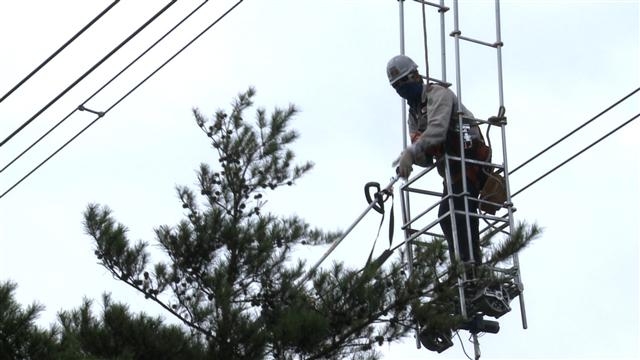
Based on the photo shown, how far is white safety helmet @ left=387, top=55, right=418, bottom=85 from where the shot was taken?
1198cm

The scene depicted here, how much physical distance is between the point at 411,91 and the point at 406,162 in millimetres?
658

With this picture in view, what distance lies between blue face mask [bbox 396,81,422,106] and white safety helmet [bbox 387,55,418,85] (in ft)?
0.25

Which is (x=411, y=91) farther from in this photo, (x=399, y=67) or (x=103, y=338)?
(x=103, y=338)

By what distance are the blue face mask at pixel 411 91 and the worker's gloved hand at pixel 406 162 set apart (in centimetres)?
53

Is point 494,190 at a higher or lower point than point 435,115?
lower

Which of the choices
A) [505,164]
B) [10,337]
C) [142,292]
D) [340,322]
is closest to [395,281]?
[340,322]

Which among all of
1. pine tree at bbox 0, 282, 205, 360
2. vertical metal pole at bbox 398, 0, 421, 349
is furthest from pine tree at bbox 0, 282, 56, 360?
vertical metal pole at bbox 398, 0, 421, 349

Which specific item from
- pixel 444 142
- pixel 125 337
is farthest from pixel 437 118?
pixel 125 337

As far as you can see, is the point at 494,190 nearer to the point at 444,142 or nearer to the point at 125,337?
the point at 444,142

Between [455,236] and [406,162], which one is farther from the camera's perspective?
[406,162]

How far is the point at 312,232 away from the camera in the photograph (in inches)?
549

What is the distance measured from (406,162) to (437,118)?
0.39 metres

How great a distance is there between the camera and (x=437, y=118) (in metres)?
11.6

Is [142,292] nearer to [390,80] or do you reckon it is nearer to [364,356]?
[364,356]
